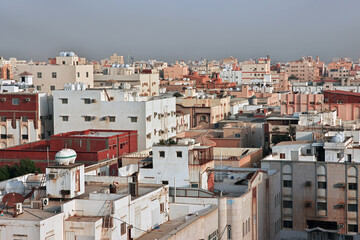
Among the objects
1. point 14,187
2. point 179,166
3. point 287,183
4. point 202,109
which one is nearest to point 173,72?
point 202,109

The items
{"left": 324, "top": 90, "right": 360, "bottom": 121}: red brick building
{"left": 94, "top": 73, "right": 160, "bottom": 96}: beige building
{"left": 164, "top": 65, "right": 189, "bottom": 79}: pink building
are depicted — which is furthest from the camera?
{"left": 164, "top": 65, "right": 189, "bottom": 79}: pink building

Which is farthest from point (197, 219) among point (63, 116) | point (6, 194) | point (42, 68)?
point (42, 68)

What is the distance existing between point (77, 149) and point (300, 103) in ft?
94.8

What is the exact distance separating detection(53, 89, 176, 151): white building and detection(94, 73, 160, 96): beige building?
22901 mm

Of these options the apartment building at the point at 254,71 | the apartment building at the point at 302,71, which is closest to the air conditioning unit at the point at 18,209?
the apartment building at the point at 254,71

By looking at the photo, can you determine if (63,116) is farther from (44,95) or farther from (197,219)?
(197,219)

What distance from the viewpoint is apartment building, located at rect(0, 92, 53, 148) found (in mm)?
48562

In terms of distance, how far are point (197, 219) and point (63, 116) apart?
25.6 meters

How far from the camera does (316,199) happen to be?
3400 centimetres

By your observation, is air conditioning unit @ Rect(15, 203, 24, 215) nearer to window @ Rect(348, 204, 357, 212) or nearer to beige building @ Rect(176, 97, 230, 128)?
window @ Rect(348, 204, 357, 212)

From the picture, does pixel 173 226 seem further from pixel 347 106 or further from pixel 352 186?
pixel 347 106

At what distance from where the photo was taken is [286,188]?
113 feet

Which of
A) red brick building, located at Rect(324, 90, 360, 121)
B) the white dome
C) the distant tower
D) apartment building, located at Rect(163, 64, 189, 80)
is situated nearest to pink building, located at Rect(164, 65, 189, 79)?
apartment building, located at Rect(163, 64, 189, 80)

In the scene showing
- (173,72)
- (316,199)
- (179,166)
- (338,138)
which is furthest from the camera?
(173,72)
